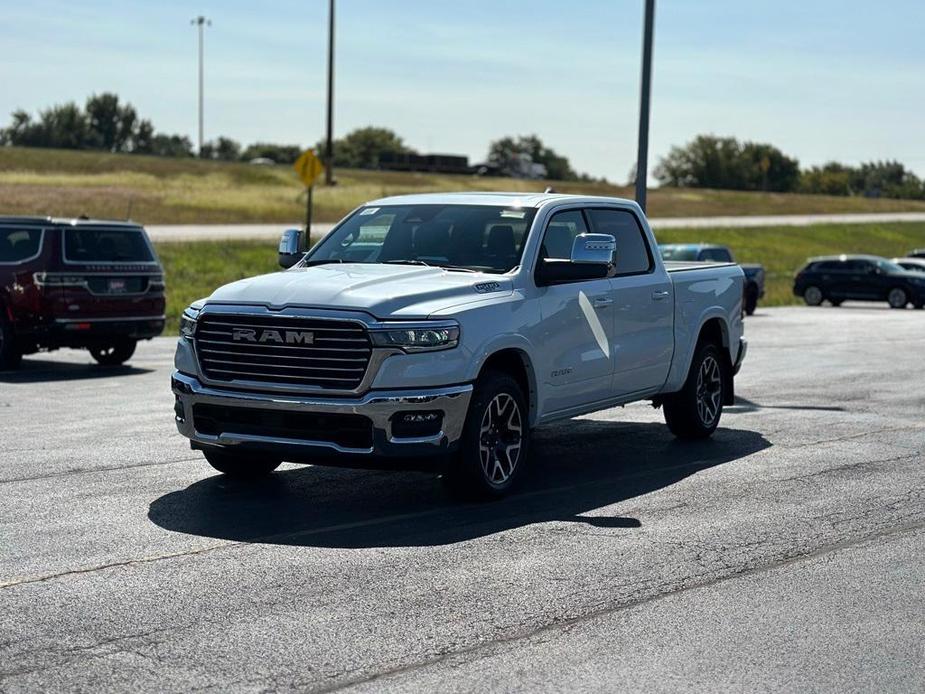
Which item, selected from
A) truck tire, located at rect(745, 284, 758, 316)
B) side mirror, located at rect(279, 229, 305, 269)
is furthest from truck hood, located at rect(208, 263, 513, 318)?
truck tire, located at rect(745, 284, 758, 316)

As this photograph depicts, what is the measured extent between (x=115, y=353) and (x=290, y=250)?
9.34 metres

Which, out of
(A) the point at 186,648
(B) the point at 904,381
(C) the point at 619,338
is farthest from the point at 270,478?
(B) the point at 904,381

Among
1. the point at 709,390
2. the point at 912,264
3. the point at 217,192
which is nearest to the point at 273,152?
the point at 217,192

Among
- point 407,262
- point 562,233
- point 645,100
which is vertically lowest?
point 407,262

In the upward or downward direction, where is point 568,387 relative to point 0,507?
upward

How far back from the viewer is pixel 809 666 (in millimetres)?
5871

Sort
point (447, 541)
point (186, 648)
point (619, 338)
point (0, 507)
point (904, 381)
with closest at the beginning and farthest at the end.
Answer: point (186, 648) → point (447, 541) → point (0, 507) → point (619, 338) → point (904, 381)

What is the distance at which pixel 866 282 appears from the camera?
42312 mm

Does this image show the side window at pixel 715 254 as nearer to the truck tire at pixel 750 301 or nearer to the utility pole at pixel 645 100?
the truck tire at pixel 750 301

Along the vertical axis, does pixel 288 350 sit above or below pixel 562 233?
below

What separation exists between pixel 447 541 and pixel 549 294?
242 centimetres

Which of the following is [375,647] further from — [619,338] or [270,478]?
[619,338]

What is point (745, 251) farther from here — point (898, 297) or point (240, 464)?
point (240, 464)

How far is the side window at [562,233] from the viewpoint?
408 inches
